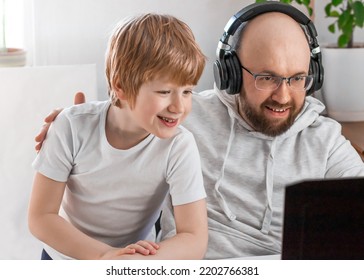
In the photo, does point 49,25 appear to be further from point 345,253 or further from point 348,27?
point 345,253

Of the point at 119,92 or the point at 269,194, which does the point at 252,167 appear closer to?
the point at 269,194

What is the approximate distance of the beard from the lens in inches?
53.2

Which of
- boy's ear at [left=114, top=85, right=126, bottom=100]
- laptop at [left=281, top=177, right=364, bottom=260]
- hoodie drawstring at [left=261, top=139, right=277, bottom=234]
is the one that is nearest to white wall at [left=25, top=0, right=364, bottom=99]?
hoodie drawstring at [left=261, top=139, right=277, bottom=234]

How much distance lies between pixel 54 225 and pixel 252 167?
0.44 meters

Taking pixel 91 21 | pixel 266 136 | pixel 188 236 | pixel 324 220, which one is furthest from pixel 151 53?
pixel 91 21

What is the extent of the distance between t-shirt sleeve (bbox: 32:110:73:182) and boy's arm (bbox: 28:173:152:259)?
0.05 ft

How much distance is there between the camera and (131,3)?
7.69 feet

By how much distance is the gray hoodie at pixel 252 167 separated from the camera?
134 cm

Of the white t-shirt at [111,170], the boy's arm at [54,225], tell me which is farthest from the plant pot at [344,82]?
the boy's arm at [54,225]

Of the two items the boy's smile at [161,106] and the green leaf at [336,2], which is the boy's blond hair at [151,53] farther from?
the green leaf at [336,2]

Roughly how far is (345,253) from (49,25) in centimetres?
185

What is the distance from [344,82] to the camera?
2273 mm

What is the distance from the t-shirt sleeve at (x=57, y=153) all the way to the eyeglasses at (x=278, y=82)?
40 cm
